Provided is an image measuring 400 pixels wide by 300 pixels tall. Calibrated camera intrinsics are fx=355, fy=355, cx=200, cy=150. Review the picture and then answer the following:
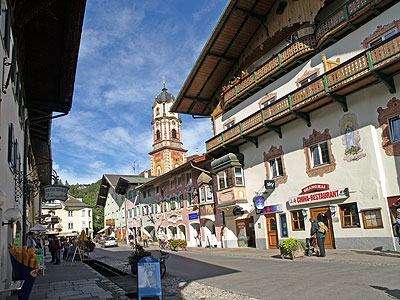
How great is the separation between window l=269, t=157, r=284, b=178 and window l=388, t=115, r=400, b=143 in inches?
290

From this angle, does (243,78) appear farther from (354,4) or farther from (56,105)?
(56,105)

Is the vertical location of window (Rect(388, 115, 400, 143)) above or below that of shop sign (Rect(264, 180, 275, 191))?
above

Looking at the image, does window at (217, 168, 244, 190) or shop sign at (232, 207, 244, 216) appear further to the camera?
shop sign at (232, 207, 244, 216)

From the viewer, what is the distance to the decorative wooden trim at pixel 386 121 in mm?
14828

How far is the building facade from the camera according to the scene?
1538cm

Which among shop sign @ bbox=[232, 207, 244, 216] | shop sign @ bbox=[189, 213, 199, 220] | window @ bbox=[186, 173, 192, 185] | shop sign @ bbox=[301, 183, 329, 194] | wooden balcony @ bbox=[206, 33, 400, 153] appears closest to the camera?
wooden balcony @ bbox=[206, 33, 400, 153]

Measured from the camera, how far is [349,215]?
1694 centimetres

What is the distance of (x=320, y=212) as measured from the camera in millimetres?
18375

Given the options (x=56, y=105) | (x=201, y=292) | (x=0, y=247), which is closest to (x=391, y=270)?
(x=201, y=292)

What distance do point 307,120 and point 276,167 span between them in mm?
3910

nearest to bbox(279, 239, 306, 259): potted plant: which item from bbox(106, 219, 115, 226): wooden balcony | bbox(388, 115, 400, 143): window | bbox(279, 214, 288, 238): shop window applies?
bbox(279, 214, 288, 238): shop window

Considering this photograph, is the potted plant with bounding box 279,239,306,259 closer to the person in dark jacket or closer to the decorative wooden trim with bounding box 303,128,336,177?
the person in dark jacket

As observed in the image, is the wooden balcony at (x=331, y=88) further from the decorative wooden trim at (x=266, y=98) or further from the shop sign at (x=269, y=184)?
the shop sign at (x=269, y=184)

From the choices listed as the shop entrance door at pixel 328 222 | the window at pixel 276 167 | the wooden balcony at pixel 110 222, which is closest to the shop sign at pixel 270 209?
the window at pixel 276 167
